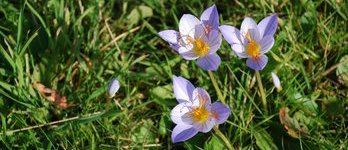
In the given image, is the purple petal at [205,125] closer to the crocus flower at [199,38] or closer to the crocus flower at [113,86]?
the crocus flower at [199,38]

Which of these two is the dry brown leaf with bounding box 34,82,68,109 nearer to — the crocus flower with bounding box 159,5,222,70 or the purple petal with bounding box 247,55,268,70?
the crocus flower with bounding box 159,5,222,70

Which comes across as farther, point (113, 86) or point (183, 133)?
point (113, 86)

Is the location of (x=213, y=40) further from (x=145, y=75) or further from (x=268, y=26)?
(x=145, y=75)

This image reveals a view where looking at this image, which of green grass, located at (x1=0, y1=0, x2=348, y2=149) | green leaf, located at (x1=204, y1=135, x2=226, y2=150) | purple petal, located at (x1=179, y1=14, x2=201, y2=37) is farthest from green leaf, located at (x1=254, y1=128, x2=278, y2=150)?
purple petal, located at (x1=179, y1=14, x2=201, y2=37)

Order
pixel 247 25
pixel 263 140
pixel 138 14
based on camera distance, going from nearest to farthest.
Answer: pixel 247 25 < pixel 263 140 < pixel 138 14

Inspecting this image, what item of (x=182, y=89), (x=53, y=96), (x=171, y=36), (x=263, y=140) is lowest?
(x=263, y=140)

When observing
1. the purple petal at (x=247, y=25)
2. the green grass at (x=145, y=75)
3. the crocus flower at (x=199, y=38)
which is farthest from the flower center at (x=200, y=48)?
the green grass at (x=145, y=75)

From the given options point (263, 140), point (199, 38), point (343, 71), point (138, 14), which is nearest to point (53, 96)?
point (138, 14)

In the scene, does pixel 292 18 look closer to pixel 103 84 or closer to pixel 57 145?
pixel 103 84
